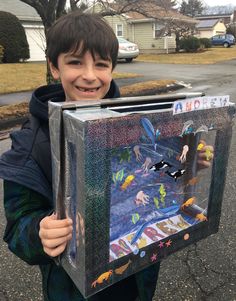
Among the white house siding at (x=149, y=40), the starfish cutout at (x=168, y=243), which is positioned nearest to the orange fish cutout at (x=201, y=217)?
the starfish cutout at (x=168, y=243)

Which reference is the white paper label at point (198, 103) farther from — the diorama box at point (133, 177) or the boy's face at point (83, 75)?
the boy's face at point (83, 75)

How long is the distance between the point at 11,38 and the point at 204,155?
18.4m

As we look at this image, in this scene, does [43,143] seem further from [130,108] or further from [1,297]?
[1,297]

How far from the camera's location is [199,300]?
2246 millimetres

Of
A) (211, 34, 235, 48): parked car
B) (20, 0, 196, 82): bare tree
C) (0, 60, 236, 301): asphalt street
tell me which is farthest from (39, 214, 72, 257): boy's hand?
(211, 34, 235, 48): parked car

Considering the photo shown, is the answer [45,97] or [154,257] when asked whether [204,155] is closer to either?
[154,257]

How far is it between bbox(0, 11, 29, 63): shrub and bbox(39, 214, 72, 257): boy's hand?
1822 centimetres

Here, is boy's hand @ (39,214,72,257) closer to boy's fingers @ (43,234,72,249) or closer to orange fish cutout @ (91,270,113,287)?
boy's fingers @ (43,234,72,249)

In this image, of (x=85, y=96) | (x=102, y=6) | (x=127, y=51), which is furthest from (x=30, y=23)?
(x=85, y=96)

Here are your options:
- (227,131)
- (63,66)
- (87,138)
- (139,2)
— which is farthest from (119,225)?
(139,2)

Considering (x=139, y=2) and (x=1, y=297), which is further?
(x=139, y=2)

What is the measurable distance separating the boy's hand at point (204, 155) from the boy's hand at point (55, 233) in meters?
0.42

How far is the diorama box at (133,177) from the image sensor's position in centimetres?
83

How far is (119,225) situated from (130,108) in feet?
1.00
